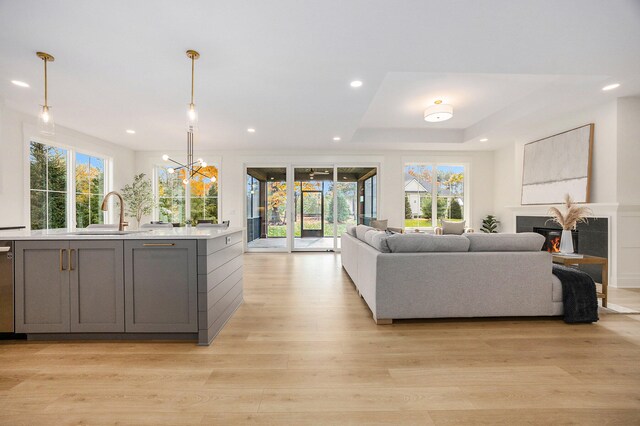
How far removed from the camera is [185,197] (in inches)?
283

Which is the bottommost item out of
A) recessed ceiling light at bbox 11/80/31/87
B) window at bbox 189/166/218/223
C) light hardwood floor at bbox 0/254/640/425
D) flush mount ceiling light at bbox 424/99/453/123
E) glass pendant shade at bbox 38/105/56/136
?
light hardwood floor at bbox 0/254/640/425

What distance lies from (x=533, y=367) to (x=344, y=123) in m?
4.13

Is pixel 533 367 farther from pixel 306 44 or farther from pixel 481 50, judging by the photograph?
→ pixel 306 44

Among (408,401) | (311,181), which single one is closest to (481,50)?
(408,401)

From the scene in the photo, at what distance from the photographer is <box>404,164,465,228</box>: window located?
23.5ft

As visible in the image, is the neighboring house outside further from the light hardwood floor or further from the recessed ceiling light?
the recessed ceiling light

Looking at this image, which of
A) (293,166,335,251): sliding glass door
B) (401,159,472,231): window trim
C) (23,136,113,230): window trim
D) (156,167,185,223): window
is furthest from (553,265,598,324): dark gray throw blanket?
(156,167,185,223): window

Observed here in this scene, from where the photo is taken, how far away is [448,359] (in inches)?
78.9

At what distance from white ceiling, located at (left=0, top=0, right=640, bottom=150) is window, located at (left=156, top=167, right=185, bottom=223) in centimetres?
243

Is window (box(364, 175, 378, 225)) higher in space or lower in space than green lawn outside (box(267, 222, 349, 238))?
higher

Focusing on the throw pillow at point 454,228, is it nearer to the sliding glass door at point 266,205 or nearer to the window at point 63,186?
A: the sliding glass door at point 266,205

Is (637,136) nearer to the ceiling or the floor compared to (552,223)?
nearer to the ceiling

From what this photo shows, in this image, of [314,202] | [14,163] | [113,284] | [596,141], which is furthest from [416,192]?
[14,163]

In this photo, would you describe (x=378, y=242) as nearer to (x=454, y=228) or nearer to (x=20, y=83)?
(x=454, y=228)
